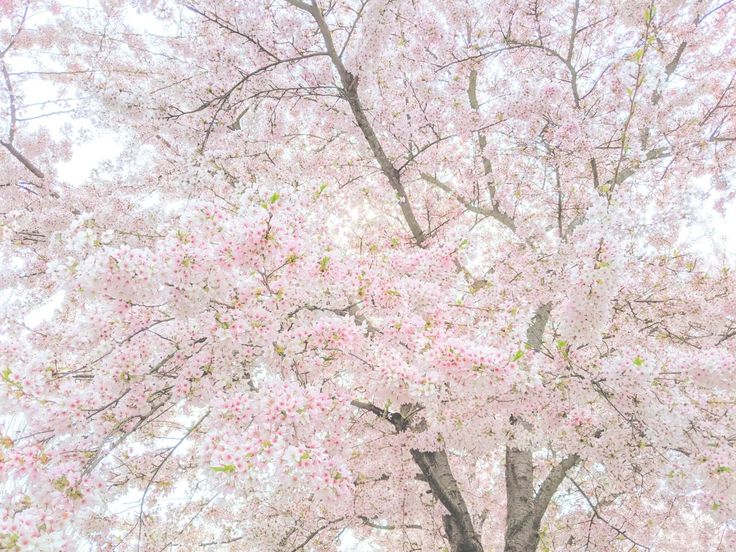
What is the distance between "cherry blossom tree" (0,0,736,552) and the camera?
276cm

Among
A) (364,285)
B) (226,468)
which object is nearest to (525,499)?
(364,285)

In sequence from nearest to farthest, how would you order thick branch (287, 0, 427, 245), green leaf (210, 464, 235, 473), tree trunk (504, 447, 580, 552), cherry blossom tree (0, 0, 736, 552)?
A: green leaf (210, 464, 235, 473) < cherry blossom tree (0, 0, 736, 552) < thick branch (287, 0, 427, 245) < tree trunk (504, 447, 580, 552)

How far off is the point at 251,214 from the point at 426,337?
1.45 metres

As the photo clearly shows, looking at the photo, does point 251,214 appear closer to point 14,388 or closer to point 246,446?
point 246,446

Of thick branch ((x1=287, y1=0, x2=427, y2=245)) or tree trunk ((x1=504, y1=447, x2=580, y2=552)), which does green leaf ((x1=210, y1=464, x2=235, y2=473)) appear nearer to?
thick branch ((x1=287, y1=0, x2=427, y2=245))

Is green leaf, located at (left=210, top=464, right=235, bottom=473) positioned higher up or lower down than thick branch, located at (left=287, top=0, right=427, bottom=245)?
lower down

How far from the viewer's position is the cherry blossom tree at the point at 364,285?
9.06 ft

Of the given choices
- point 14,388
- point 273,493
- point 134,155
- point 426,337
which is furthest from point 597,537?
point 134,155

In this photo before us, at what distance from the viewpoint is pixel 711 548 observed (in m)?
8.76

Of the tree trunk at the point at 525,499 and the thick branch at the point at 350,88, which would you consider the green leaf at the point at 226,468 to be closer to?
the thick branch at the point at 350,88

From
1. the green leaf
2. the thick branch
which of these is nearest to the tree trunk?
the thick branch

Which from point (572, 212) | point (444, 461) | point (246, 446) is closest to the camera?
point (246, 446)

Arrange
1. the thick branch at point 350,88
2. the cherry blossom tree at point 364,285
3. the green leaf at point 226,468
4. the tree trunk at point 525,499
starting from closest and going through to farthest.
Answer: the green leaf at point 226,468
the cherry blossom tree at point 364,285
the thick branch at point 350,88
the tree trunk at point 525,499

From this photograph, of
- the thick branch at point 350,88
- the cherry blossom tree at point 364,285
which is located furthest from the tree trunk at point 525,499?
the thick branch at point 350,88
